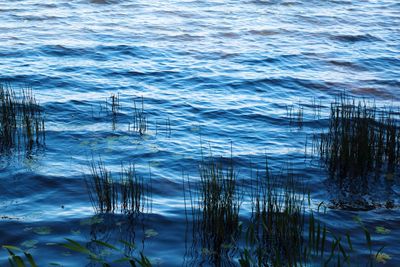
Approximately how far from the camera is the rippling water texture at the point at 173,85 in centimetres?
770

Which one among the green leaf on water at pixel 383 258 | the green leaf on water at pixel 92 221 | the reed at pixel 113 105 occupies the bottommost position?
the green leaf on water at pixel 383 258

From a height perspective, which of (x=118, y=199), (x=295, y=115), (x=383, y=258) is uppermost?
(x=295, y=115)

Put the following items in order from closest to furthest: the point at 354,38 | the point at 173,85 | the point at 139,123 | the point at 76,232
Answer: the point at 76,232 < the point at 139,123 < the point at 173,85 < the point at 354,38

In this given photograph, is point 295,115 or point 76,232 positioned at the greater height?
point 295,115

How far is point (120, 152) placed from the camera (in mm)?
9742

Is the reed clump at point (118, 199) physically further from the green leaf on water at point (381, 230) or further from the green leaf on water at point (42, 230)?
the green leaf on water at point (381, 230)

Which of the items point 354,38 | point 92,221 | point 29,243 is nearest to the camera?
point 29,243

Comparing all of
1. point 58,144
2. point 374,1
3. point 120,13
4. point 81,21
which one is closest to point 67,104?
point 58,144

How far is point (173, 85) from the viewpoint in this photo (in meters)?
13.9

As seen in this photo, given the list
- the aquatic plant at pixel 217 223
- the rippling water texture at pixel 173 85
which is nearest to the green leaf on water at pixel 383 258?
the rippling water texture at pixel 173 85

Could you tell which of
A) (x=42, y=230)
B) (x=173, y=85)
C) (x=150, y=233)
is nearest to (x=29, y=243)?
(x=42, y=230)

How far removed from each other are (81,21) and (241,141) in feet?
33.1

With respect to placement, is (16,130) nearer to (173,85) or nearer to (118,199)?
(118,199)

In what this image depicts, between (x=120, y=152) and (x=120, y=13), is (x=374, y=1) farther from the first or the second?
(x=120, y=152)
